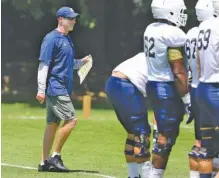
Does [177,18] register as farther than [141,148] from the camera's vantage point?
No

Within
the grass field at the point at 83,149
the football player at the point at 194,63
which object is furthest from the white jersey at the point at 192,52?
the grass field at the point at 83,149

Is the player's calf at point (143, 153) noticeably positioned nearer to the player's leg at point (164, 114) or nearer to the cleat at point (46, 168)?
the player's leg at point (164, 114)

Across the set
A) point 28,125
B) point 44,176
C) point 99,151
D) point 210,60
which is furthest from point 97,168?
point 28,125

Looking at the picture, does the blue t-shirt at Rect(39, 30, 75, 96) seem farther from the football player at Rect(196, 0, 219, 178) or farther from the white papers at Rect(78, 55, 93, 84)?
the football player at Rect(196, 0, 219, 178)

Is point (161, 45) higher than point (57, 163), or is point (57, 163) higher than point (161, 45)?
point (161, 45)

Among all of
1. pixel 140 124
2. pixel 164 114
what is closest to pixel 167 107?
pixel 164 114

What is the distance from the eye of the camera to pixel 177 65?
38.2 feet

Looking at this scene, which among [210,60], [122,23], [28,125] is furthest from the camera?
[122,23]

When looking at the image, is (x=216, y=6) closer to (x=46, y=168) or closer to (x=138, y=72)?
(x=138, y=72)

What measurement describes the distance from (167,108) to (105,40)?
88.2ft

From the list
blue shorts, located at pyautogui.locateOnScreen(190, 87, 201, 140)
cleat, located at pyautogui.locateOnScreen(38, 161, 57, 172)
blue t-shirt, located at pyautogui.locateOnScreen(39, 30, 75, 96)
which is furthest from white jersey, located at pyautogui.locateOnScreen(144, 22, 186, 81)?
cleat, located at pyautogui.locateOnScreen(38, 161, 57, 172)

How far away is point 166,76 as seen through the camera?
38.6 ft

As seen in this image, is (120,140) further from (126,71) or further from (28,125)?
(126,71)

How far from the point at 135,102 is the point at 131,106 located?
2.5 inches
